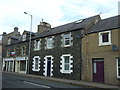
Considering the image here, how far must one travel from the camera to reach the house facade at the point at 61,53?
19.3 metres

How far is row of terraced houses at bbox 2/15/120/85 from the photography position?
1584 centimetres

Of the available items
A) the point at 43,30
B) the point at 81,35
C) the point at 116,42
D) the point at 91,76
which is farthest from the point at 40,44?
the point at 116,42

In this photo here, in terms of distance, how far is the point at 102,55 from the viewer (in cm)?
1658

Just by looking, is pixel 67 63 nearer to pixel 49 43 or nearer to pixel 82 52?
pixel 82 52

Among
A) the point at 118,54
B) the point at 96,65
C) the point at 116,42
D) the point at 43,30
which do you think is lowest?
the point at 96,65

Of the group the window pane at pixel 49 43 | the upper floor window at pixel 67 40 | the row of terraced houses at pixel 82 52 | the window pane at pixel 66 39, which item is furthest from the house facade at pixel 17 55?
the window pane at pixel 66 39

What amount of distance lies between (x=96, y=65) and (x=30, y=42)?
1333 cm

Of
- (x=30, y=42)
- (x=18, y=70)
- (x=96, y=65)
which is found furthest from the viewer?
(x=18, y=70)

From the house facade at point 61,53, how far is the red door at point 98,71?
1.89 m

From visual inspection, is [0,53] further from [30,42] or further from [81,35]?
[81,35]

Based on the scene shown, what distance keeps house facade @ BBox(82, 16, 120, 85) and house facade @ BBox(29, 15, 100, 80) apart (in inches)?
38.9

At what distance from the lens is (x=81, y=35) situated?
18969 mm

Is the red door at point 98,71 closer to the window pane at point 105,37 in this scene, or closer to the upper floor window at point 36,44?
the window pane at point 105,37

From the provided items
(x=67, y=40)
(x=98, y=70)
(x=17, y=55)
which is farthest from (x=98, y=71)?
(x=17, y=55)
